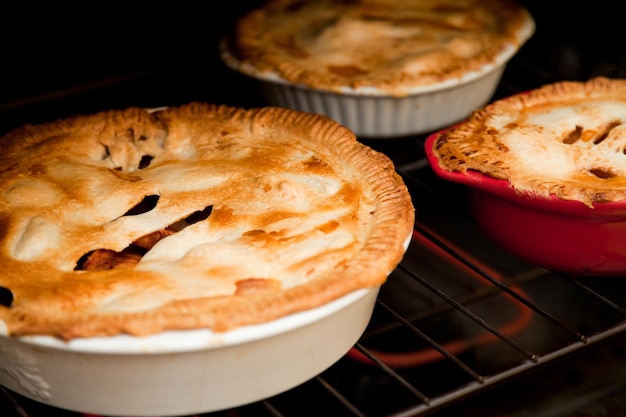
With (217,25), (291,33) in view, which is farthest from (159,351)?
(217,25)

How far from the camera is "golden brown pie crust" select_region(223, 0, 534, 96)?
5.51ft

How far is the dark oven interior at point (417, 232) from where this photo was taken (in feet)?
5.98

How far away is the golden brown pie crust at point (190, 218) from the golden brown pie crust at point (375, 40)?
0.72ft

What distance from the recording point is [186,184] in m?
1.35

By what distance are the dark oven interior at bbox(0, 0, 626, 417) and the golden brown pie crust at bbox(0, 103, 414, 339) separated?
408 mm

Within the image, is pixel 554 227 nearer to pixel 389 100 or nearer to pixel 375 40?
pixel 389 100

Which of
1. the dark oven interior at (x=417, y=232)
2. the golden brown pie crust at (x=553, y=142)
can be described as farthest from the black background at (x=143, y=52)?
the golden brown pie crust at (x=553, y=142)

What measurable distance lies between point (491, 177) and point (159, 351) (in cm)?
60

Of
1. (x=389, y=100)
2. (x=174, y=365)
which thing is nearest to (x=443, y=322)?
(x=389, y=100)

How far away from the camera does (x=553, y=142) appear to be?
4.78 feet

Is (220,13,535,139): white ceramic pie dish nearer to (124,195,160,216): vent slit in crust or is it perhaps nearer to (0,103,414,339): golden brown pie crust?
(0,103,414,339): golden brown pie crust

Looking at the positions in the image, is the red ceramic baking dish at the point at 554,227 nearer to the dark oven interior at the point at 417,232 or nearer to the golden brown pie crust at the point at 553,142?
the golden brown pie crust at the point at 553,142

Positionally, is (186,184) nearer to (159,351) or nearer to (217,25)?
(159,351)

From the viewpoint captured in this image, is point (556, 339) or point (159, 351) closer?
point (159, 351)
